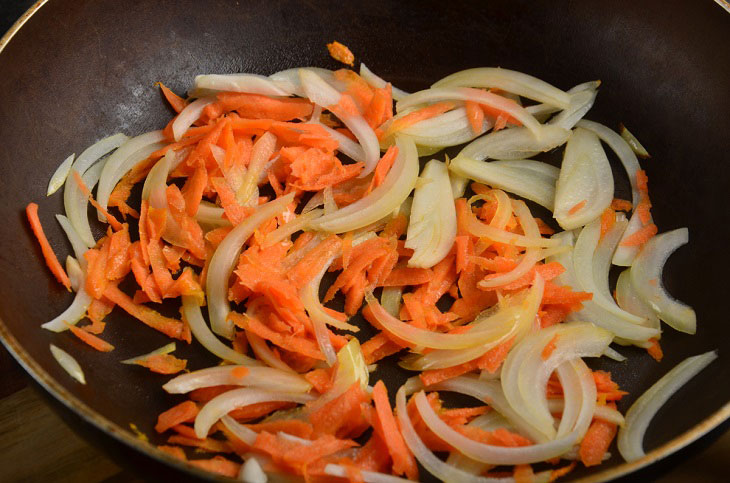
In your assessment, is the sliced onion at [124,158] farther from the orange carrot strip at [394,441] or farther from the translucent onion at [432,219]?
the orange carrot strip at [394,441]

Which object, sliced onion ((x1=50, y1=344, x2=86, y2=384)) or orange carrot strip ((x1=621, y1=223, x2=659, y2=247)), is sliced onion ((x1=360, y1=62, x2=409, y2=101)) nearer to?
orange carrot strip ((x1=621, y1=223, x2=659, y2=247))

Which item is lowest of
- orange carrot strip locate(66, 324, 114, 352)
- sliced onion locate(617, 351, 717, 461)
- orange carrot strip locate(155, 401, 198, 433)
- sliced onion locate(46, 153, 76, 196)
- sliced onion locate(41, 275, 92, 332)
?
sliced onion locate(617, 351, 717, 461)

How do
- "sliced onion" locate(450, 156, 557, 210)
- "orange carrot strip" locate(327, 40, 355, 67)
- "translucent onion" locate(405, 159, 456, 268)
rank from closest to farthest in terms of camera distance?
"translucent onion" locate(405, 159, 456, 268) < "sliced onion" locate(450, 156, 557, 210) < "orange carrot strip" locate(327, 40, 355, 67)

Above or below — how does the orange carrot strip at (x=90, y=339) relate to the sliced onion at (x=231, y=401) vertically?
above

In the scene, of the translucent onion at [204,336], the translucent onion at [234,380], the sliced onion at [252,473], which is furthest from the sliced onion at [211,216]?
the sliced onion at [252,473]

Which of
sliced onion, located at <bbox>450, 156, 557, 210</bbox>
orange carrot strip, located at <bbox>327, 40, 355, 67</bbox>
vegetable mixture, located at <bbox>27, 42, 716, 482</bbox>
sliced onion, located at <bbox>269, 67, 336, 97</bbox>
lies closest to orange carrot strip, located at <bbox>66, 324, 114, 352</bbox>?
vegetable mixture, located at <bbox>27, 42, 716, 482</bbox>
